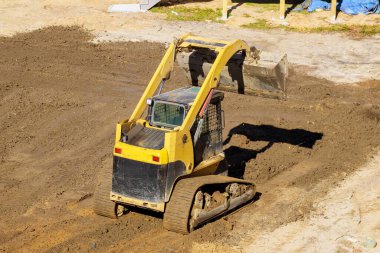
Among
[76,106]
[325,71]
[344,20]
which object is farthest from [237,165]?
[344,20]

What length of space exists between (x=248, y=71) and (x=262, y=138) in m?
3.23

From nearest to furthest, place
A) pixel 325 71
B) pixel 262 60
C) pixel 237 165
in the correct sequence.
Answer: pixel 262 60 < pixel 237 165 < pixel 325 71

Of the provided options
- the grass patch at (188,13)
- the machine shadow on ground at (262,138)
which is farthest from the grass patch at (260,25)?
the machine shadow on ground at (262,138)

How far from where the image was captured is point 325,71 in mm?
23016

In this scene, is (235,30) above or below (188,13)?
below

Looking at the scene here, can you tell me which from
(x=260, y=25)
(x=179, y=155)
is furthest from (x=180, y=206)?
(x=260, y=25)

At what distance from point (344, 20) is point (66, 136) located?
1339 cm

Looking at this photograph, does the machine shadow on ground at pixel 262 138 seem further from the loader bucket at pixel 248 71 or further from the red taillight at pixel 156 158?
the red taillight at pixel 156 158

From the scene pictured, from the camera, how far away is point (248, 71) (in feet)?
48.9

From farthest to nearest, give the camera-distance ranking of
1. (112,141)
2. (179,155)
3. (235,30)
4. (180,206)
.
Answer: (235,30)
(112,141)
(179,155)
(180,206)

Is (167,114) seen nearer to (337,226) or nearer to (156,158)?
(156,158)

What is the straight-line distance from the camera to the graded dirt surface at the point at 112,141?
43.6 feet

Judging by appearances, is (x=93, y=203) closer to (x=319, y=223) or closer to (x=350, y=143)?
(x=319, y=223)

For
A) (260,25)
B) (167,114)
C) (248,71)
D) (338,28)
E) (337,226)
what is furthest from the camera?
(260,25)
